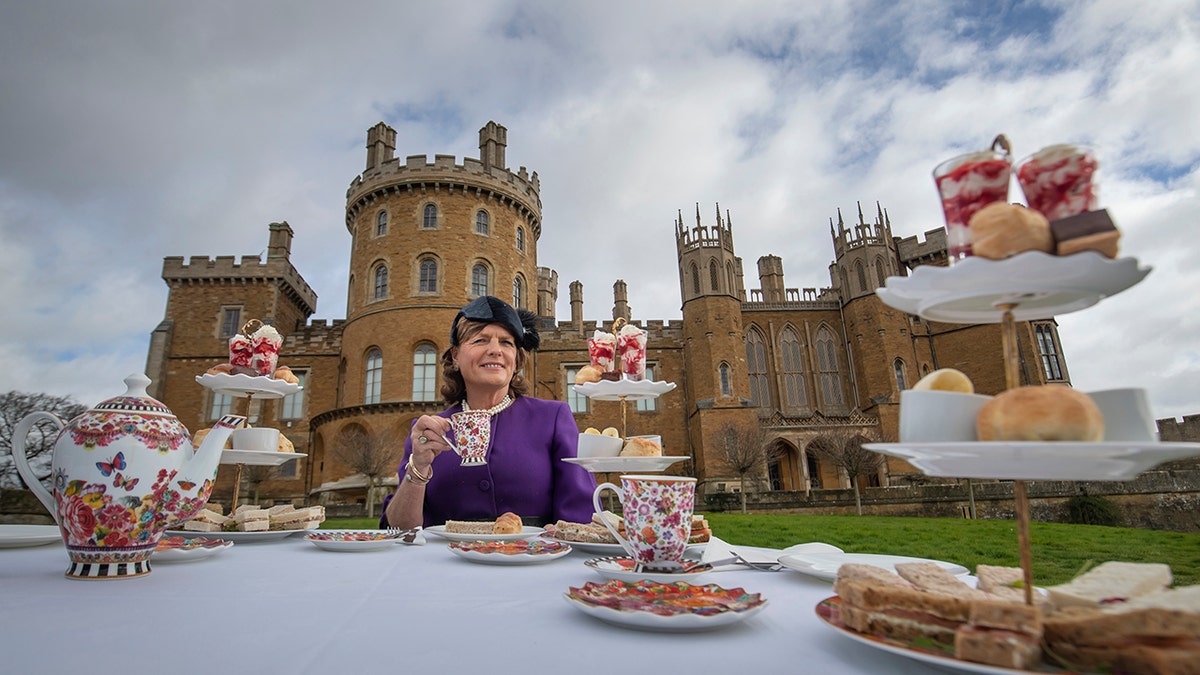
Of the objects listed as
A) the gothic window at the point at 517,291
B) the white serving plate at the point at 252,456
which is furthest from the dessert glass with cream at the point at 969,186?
the gothic window at the point at 517,291

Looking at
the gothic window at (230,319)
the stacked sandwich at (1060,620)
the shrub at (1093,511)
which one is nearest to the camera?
the stacked sandwich at (1060,620)

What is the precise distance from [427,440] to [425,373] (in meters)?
17.5

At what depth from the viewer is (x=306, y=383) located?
74.8ft

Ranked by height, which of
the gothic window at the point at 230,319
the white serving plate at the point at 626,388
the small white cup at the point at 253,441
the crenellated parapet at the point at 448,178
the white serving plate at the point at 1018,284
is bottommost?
the small white cup at the point at 253,441

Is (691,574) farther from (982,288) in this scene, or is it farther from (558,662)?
(982,288)

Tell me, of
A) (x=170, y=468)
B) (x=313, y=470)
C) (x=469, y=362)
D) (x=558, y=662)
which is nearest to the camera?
(x=558, y=662)

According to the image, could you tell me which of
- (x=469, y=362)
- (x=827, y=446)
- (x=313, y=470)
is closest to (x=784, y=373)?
(x=827, y=446)

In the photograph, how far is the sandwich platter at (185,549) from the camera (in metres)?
1.93

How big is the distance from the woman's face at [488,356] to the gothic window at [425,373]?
53.3 ft

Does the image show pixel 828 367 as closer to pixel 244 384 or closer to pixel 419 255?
pixel 419 255

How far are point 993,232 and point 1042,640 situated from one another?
66 cm

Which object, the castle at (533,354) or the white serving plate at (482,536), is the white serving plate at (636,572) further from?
the castle at (533,354)

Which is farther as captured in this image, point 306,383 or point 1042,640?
point 306,383

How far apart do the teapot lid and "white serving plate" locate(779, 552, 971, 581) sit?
76.1 inches
